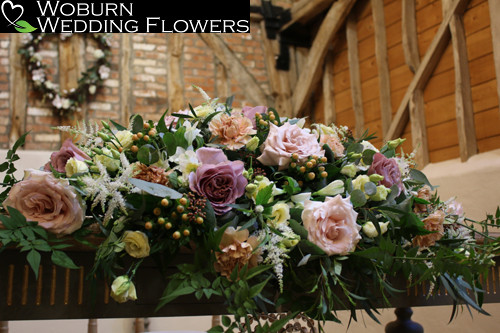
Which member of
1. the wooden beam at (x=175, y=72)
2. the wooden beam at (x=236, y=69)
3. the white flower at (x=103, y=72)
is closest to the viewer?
the white flower at (x=103, y=72)

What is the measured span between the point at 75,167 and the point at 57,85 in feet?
12.6

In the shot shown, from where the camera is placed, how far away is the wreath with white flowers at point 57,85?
14.3ft

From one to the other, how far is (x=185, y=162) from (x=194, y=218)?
0.41ft

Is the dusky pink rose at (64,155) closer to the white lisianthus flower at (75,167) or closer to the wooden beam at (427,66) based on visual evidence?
the white lisianthus flower at (75,167)

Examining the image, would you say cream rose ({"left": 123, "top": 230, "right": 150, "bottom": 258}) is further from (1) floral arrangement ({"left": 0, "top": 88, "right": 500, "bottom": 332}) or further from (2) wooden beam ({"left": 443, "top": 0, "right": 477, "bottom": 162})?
(2) wooden beam ({"left": 443, "top": 0, "right": 477, "bottom": 162})

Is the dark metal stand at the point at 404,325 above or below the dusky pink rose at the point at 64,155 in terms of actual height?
below

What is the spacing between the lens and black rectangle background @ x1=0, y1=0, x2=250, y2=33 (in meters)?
4.33

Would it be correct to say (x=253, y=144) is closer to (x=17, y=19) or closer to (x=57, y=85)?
(x=57, y=85)

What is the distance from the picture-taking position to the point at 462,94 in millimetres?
3410

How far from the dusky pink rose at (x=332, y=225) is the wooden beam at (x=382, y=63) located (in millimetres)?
3333

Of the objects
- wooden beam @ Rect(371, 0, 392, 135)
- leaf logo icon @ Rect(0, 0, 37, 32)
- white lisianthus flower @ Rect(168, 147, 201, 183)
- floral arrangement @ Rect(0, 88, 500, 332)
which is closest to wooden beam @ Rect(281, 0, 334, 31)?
wooden beam @ Rect(371, 0, 392, 135)

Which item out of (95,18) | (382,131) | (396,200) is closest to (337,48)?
(382,131)

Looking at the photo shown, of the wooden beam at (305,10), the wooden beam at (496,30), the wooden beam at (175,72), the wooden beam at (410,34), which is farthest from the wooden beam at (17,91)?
the wooden beam at (496,30)

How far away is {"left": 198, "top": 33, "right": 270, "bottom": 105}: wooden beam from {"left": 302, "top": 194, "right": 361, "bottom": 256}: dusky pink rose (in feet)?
13.4
